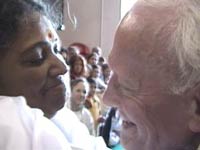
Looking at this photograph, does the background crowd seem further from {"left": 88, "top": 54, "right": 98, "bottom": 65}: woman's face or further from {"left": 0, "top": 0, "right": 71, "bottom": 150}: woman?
{"left": 0, "top": 0, "right": 71, "bottom": 150}: woman

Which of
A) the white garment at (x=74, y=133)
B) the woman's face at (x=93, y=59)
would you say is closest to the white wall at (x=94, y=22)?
the woman's face at (x=93, y=59)

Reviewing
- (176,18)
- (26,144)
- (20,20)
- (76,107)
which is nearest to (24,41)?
(20,20)

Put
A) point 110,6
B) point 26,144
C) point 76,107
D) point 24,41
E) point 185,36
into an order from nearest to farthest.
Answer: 1. point 185,36
2. point 26,144
3. point 24,41
4. point 76,107
5. point 110,6

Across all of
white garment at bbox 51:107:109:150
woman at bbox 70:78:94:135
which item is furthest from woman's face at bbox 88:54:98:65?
white garment at bbox 51:107:109:150

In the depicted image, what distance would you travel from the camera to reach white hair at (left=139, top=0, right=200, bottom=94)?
0.40 metres

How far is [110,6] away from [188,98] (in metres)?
4.46

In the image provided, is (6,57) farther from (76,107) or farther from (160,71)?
(76,107)

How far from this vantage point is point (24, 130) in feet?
1.71

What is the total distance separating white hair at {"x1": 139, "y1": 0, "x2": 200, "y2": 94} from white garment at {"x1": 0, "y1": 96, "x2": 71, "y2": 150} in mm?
182

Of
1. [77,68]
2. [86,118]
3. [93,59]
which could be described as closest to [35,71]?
[86,118]

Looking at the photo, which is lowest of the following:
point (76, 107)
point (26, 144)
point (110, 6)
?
point (110, 6)

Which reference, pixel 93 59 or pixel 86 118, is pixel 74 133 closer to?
pixel 86 118

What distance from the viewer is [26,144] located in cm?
51

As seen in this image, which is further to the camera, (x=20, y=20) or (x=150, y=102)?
(x=20, y=20)
